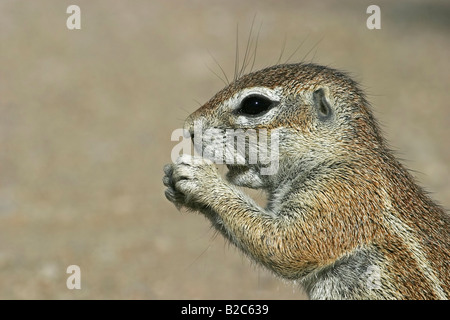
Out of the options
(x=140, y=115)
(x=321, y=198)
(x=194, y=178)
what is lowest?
(x=321, y=198)

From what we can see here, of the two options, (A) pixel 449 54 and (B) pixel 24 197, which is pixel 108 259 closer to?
(B) pixel 24 197

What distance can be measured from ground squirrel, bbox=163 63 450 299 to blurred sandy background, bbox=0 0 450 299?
1.38m

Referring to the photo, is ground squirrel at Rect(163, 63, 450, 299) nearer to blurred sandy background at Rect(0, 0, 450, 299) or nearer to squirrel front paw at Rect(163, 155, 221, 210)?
squirrel front paw at Rect(163, 155, 221, 210)

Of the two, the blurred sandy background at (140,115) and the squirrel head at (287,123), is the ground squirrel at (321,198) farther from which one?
the blurred sandy background at (140,115)

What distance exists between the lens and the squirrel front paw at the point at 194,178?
4152 mm

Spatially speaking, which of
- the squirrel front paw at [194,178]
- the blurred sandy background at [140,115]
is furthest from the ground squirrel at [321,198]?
the blurred sandy background at [140,115]

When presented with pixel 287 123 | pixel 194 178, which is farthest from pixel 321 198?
pixel 194 178

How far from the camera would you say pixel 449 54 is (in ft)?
43.8

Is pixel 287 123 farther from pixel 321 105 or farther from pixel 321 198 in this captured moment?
pixel 321 198

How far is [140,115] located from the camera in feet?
35.0

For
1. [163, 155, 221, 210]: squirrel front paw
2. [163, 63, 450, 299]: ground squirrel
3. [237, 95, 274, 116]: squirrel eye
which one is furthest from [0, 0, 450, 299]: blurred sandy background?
[237, 95, 274, 116]: squirrel eye

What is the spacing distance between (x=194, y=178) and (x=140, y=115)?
21.8 feet

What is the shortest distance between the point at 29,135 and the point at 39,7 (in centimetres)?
509
